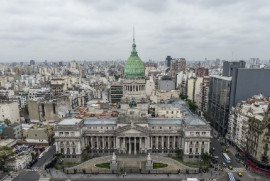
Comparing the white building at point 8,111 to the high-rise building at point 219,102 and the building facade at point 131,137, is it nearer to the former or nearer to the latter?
the building facade at point 131,137

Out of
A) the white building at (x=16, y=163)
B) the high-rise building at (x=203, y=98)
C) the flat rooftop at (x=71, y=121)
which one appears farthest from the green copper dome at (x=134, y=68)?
the high-rise building at (x=203, y=98)

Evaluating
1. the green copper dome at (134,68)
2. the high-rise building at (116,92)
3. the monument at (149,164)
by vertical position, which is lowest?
the monument at (149,164)

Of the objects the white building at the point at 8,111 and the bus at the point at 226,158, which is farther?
the white building at the point at 8,111

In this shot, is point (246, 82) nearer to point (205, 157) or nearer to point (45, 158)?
point (205, 157)

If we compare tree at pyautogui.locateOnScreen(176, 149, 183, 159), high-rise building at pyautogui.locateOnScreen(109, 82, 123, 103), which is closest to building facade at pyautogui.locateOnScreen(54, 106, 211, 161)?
tree at pyautogui.locateOnScreen(176, 149, 183, 159)

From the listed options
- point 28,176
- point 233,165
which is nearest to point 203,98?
point 233,165

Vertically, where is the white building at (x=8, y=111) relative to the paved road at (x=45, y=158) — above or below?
above

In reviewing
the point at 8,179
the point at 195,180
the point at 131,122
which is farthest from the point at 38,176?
the point at 195,180

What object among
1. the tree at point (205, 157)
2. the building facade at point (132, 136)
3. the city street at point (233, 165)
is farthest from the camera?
the building facade at point (132, 136)

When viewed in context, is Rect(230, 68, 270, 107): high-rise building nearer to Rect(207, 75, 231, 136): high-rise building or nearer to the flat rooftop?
Rect(207, 75, 231, 136): high-rise building

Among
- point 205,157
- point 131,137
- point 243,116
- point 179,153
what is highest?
point 243,116

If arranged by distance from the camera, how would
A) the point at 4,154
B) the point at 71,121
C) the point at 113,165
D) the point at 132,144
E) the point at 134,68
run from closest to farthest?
the point at 4,154
the point at 113,165
the point at 71,121
the point at 132,144
the point at 134,68

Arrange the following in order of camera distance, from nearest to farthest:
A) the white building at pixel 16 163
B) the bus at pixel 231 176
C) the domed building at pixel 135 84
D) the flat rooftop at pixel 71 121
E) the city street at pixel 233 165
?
the bus at pixel 231 176
the city street at pixel 233 165
the white building at pixel 16 163
the flat rooftop at pixel 71 121
the domed building at pixel 135 84
